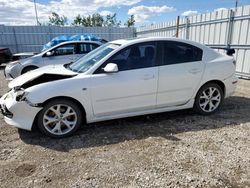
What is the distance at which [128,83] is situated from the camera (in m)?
3.86

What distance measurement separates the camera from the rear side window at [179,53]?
4.19 metres

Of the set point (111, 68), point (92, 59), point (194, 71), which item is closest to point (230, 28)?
point (194, 71)

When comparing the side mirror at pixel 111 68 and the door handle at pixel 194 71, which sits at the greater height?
the side mirror at pixel 111 68

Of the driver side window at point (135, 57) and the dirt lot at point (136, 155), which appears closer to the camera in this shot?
the dirt lot at point (136, 155)

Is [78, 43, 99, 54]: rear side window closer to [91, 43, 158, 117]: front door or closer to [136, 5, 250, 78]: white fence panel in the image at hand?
[91, 43, 158, 117]: front door

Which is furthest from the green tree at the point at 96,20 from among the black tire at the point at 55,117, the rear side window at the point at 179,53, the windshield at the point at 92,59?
the black tire at the point at 55,117

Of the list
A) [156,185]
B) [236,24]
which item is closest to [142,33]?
[236,24]

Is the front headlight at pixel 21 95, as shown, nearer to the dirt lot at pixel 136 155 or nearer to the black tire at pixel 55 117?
the black tire at pixel 55 117

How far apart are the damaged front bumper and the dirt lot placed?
1.07ft

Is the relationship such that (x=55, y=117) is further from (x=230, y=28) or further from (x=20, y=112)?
(x=230, y=28)

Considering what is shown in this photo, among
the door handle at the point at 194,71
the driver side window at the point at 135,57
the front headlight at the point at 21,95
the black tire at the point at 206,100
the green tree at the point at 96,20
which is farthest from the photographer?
the green tree at the point at 96,20

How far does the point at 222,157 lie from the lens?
3.09 m

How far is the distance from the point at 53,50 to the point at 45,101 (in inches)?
203

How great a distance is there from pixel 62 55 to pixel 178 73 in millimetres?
5403
